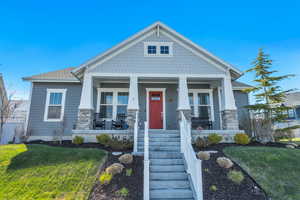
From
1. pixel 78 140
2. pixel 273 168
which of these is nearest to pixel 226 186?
pixel 273 168

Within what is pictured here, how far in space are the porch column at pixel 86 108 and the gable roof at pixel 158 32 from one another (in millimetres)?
814

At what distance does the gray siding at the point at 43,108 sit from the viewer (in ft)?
33.8

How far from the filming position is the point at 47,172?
206 inches

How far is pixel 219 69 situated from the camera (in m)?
9.48

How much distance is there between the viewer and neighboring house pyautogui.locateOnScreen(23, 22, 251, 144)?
28.9 feet

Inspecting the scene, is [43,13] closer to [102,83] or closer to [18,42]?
[18,42]

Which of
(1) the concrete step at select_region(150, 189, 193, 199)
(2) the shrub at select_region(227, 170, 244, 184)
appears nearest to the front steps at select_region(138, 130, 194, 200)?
(1) the concrete step at select_region(150, 189, 193, 199)

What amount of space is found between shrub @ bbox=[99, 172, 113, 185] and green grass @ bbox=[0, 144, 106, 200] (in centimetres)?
24

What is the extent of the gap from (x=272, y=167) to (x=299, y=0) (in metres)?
11.6

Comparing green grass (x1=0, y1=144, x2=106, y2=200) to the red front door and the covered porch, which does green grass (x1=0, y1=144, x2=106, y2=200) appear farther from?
the red front door

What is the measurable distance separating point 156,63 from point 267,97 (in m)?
6.71

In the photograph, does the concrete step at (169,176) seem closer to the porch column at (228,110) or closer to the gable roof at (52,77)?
the porch column at (228,110)

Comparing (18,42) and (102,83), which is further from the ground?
(18,42)

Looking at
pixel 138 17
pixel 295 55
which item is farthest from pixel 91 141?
pixel 295 55
